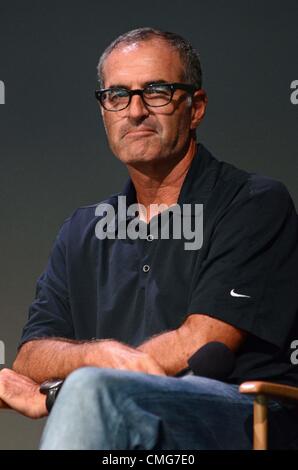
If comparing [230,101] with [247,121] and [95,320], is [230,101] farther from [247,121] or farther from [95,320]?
[95,320]

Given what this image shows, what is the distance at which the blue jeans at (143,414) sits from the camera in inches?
70.1

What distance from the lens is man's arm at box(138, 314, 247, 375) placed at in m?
2.28

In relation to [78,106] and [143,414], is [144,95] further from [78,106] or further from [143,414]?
[143,414]

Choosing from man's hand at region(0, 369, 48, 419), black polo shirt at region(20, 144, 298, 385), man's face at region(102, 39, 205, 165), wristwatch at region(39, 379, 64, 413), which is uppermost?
man's face at region(102, 39, 205, 165)

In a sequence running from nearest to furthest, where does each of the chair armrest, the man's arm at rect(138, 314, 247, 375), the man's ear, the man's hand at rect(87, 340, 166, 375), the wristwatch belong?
the chair armrest
the man's hand at rect(87, 340, 166, 375)
the man's arm at rect(138, 314, 247, 375)
the wristwatch
the man's ear

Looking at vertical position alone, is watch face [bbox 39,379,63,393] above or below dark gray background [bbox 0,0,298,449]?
below

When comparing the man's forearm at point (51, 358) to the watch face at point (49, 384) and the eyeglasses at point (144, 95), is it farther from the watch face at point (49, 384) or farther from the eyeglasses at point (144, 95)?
the eyeglasses at point (144, 95)

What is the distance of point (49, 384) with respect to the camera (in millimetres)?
2422

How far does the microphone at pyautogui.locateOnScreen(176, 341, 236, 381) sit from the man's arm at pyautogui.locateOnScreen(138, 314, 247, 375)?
21mm

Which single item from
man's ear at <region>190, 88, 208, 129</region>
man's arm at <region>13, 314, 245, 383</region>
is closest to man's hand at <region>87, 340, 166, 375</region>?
man's arm at <region>13, 314, 245, 383</region>

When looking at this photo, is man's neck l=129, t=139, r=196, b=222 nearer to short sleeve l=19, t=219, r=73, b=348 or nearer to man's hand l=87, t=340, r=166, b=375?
short sleeve l=19, t=219, r=73, b=348

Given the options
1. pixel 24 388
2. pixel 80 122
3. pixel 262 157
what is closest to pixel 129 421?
pixel 24 388

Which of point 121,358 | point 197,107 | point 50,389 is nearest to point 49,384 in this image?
point 50,389

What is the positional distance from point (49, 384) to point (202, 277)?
462 millimetres
